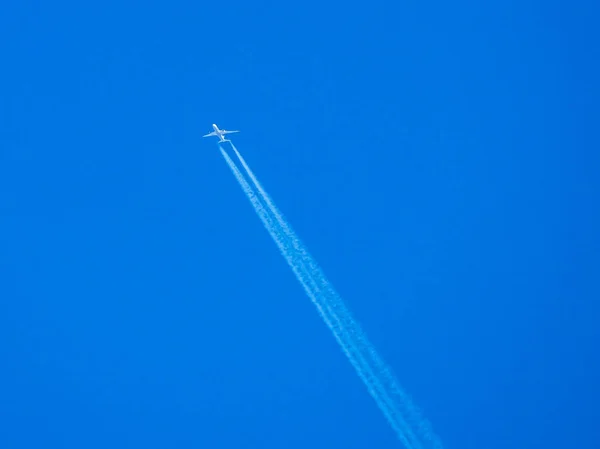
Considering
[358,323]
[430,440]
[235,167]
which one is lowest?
[430,440]

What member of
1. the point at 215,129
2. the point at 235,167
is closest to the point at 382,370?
the point at 235,167

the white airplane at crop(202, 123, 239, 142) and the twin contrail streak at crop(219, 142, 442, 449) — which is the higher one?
the white airplane at crop(202, 123, 239, 142)

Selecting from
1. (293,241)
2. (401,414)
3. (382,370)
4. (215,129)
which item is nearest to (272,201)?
(293,241)

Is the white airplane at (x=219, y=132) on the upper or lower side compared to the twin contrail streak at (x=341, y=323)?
upper

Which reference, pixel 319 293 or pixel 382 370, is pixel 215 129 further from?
pixel 382 370

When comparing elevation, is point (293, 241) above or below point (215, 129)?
below

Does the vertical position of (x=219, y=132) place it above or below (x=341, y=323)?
above
